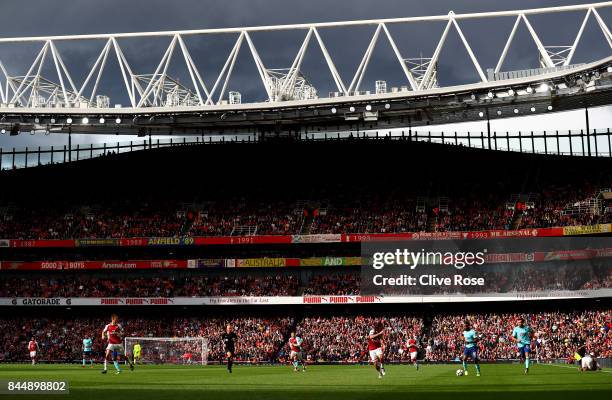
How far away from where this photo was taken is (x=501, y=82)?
1929 inches

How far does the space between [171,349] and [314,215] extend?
15876mm

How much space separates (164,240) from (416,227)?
1905cm

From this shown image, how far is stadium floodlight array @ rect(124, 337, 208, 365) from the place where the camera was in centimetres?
5072

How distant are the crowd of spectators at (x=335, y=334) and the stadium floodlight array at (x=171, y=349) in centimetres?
8

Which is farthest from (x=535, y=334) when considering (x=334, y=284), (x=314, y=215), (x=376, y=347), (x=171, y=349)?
(x=376, y=347)

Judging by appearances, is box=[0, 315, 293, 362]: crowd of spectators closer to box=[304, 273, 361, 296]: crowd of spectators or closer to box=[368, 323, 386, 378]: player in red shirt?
box=[304, 273, 361, 296]: crowd of spectators

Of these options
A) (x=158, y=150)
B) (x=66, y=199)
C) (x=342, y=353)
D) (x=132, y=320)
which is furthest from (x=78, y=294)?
(x=342, y=353)

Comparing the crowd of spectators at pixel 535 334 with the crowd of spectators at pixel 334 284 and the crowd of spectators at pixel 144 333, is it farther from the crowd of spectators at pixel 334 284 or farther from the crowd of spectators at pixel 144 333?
the crowd of spectators at pixel 144 333

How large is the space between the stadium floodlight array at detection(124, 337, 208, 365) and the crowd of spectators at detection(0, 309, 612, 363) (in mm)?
82

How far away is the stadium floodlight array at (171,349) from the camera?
50.7 metres

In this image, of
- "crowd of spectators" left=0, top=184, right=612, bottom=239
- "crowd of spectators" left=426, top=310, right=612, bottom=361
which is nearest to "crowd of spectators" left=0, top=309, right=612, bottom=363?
"crowd of spectators" left=426, top=310, right=612, bottom=361

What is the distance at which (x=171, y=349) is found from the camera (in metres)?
51.4

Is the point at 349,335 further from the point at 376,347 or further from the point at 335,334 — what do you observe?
the point at 376,347

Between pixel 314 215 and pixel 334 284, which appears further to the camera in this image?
pixel 314 215
